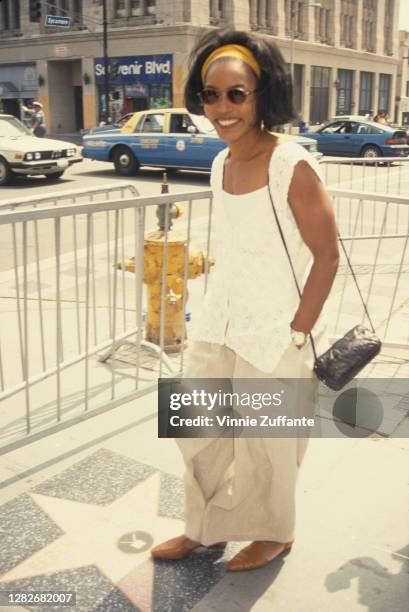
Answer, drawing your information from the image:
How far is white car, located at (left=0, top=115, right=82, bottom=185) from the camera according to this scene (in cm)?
1445

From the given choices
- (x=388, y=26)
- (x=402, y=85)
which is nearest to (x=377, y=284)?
(x=388, y=26)

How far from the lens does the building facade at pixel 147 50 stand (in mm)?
35656

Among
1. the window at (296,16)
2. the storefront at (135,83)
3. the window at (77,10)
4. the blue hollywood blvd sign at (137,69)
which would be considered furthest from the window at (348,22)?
the window at (77,10)

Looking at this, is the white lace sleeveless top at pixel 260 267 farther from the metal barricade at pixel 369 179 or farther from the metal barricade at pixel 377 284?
the metal barricade at pixel 369 179

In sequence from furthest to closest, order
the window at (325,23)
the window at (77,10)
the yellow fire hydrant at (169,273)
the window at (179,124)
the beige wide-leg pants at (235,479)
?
1. the window at (325,23)
2. the window at (77,10)
3. the window at (179,124)
4. the yellow fire hydrant at (169,273)
5. the beige wide-leg pants at (235,479)

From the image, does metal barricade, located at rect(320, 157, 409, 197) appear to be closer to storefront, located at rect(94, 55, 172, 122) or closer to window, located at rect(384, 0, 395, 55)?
storefront, located at rect(94, 55, 172, 122)

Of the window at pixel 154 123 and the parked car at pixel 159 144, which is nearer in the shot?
the parked car at pixel 159 144

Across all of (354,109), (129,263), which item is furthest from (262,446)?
(354,109)

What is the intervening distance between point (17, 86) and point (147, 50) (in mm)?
10732

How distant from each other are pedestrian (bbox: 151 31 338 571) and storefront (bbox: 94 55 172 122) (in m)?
35.6

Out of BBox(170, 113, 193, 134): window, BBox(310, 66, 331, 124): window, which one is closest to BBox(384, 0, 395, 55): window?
BBox(310, 66, 331, 124): window

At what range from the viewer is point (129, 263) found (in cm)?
455

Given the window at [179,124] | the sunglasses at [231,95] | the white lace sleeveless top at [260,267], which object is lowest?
the white lace sleeveless top at [260,267]

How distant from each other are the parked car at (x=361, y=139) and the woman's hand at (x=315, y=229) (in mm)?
19761
